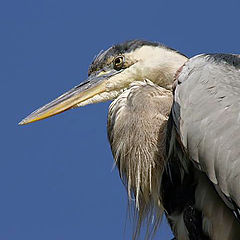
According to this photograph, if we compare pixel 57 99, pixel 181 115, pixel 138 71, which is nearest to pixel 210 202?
pixel 181 115

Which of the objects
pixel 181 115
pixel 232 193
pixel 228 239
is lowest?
pixel 228 239

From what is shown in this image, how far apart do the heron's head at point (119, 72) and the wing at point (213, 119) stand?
0.59 meters

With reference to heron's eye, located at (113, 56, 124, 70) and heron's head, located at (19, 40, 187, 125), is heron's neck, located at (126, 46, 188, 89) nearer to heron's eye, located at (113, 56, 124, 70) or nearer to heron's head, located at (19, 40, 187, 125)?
heron's head, located at (19, 40, 187, 125)

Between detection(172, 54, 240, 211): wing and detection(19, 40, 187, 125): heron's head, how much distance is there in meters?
0.59

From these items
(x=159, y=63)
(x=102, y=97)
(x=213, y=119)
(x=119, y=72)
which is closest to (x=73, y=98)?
(x=102, y=97)

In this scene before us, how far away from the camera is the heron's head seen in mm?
4805

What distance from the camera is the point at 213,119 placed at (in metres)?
3.95

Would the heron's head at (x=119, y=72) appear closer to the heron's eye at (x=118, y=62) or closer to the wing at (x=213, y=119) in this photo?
the heron's eye at (x=118, y=62)

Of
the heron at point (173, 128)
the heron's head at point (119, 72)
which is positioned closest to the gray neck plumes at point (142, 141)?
the heron at point (173, 128)

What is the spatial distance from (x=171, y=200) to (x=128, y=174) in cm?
34

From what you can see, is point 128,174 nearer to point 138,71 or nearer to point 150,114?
point 150,114

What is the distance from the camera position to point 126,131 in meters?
4.54

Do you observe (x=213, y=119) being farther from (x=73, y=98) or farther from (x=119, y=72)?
(x=73, y=98)

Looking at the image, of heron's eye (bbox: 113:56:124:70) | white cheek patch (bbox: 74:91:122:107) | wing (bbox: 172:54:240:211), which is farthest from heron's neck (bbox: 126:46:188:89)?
wing (bbox: 172:54:240:211)
